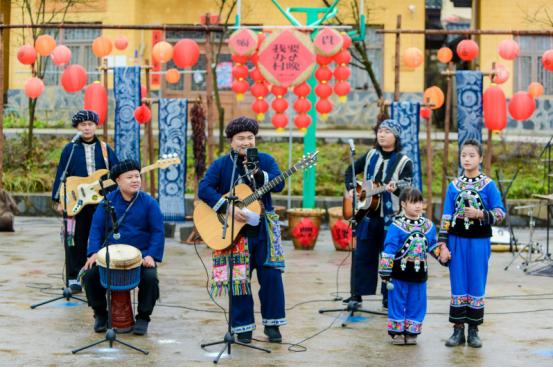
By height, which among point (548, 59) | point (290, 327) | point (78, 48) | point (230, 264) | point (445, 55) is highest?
point (78, 48)

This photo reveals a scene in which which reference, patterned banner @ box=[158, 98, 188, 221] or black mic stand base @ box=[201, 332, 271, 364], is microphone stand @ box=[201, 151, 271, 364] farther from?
patterned banner @ box=[158, 98, 188, 221]

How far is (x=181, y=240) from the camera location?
13.3 metres

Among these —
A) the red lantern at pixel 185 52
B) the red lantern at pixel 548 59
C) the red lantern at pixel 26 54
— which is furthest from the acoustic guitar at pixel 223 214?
the red lantern at pixel 26 54

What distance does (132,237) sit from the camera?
24.4ft

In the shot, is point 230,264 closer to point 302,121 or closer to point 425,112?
point 302,121

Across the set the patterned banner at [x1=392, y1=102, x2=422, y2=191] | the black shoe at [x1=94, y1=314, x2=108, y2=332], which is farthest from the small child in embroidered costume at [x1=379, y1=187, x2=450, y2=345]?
the patterned banner at [x1=392, y1=102, x2=422, y2=191]

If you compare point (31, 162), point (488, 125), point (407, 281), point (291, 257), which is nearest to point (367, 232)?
point (407, 281)

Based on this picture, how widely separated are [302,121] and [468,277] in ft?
21.3

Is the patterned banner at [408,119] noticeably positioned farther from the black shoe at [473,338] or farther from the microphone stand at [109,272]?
the microphone stand at [109,272]

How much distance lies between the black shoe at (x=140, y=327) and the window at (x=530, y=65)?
55.3 ft

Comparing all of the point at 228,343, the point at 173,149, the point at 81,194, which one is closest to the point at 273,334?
the point at 228,343

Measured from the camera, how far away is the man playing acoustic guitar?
7.06m

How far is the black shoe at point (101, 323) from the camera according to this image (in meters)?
7.36

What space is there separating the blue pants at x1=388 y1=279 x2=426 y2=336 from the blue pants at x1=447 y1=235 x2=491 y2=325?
0.76 feet
